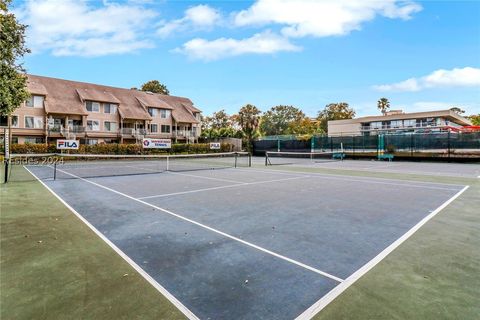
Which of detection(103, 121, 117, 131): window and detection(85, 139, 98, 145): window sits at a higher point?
detection(103, 121, 117, 131): window

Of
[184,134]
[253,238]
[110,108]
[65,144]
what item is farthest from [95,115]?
[253,238]

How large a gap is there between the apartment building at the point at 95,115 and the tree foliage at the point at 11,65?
427 inches

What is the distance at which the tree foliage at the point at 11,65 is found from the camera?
21.1m

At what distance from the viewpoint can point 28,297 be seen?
326 cm

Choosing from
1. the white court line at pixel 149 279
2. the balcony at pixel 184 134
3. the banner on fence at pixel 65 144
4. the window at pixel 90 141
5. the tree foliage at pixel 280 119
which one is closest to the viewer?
the white court line at pixel 149 279

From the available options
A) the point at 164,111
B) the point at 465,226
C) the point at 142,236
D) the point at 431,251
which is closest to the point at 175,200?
the point at 142,236

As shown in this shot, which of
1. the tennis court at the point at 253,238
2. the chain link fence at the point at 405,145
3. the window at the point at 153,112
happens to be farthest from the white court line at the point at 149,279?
the window at the point at 153,112

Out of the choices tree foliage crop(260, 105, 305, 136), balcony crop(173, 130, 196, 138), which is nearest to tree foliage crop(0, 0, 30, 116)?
balcony crop(173, 130, 196, 138)

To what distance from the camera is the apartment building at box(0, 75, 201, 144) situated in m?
38.9

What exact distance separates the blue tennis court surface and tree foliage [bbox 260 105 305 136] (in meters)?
85.8

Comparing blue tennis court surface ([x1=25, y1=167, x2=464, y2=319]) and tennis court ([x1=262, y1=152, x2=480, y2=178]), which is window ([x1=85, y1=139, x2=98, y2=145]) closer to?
tennis court ([x1=262, y1=152, x2=480, y2=178])

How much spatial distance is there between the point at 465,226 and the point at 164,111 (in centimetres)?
5008

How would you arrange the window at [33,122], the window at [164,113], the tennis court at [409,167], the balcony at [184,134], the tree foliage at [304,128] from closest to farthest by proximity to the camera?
1. the tennis court at [409,167]
2. the window at [33,122]
3. the window at [164,113]
4. the balcony at [184,134]
5. the tree foliage at [304,128]

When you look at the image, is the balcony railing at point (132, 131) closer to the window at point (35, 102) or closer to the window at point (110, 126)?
the window at point (110, 126)
